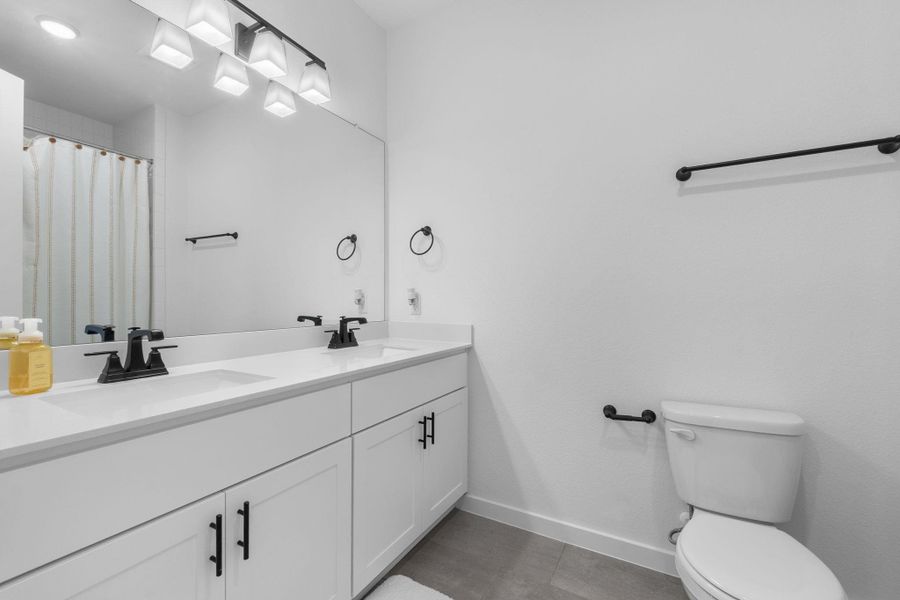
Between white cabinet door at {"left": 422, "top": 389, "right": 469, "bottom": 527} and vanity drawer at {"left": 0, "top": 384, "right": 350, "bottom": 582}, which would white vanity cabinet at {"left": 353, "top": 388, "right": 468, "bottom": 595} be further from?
vanity drawer at {"left": 0, "top": 384, "right": 350, "bottom": 582}

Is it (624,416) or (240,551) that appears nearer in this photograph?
(240,551)

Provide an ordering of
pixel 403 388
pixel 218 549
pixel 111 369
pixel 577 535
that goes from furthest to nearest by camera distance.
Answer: pixel 577 535 < pixel 403 388 < pixel 111 369 < pixel 218 549

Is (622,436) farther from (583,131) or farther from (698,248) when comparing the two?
(583,131)

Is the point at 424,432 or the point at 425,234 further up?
the point at 425,234

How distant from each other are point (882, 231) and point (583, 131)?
1.06 metres

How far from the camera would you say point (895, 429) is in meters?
1.27

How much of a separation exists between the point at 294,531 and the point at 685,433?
1.29 metres

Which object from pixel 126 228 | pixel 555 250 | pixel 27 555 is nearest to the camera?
pixel 27 555

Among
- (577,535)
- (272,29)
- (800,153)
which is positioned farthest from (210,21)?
(577,535)

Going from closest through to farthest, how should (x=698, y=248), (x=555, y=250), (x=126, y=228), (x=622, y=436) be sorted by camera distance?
(x=126, y=228)
(x=698, y=248)
(x=622, y=436)
(x=555, y=250)

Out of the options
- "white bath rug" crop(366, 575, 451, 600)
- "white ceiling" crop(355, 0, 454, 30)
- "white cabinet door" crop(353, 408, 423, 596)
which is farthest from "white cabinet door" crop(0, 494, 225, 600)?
"white ceiling" crop(355, 0, 454, 30)

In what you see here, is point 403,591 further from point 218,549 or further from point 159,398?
point 159,398

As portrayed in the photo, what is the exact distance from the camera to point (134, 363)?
3.86 feet

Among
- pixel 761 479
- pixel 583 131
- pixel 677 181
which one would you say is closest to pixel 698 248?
pixel 677 181
